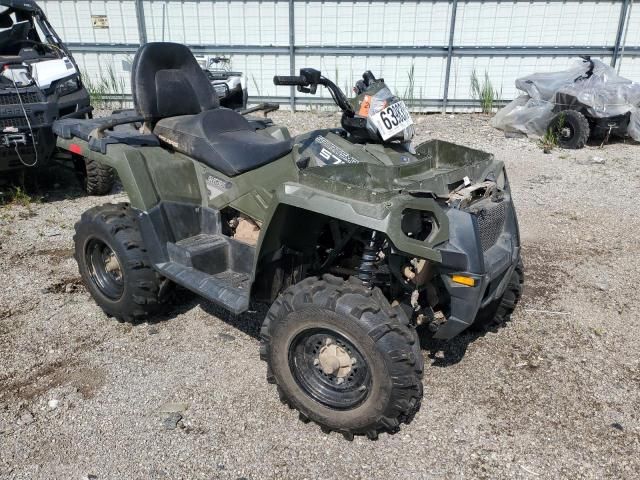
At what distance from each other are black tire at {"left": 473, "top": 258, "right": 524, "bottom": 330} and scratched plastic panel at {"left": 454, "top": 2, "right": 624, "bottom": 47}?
27.7ft

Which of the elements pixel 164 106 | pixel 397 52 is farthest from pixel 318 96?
pixel 164 106

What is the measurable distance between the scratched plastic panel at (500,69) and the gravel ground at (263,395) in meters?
6.92

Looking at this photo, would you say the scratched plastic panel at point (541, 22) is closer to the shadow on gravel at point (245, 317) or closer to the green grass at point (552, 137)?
the green grass at point (552, 137)

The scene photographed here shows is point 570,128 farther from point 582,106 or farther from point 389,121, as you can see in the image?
point 389,121

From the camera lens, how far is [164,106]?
12.8ft

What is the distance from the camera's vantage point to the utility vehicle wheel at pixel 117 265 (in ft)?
11.9

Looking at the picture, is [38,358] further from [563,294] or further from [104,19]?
[104,19]

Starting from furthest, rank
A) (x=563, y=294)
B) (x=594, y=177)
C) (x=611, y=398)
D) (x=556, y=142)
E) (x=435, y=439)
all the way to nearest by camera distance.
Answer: (x=556, y=142)
(x=594, y=177)
(x=563, y=294)
(x=611, y=398)
(x=435, y=439)

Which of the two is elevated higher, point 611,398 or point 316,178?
point 316,178

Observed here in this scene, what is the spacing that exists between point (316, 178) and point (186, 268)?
1192 millimetres

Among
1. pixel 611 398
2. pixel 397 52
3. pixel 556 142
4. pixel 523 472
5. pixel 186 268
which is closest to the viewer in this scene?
pixel 523 472

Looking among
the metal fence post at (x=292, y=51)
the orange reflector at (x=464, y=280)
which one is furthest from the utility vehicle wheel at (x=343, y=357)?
the metal fence post at (x=292, y=51)

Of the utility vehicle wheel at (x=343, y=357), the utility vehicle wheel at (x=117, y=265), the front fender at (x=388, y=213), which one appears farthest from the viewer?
the utility vehicle wheel at (x=117, y=265)

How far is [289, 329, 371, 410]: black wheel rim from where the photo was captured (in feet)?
9.15
